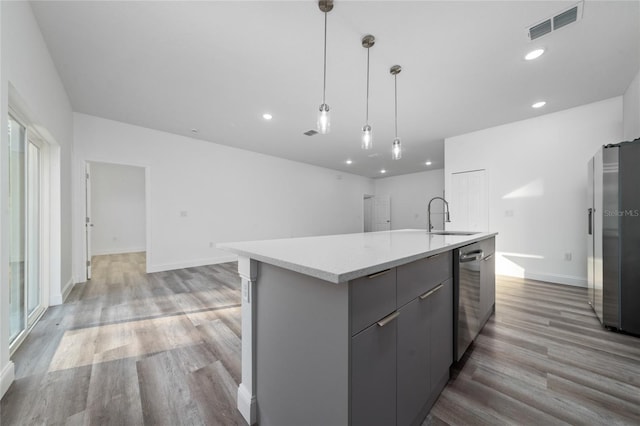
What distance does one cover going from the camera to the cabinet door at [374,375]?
0.82 metres

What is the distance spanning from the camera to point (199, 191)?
511 centimetres

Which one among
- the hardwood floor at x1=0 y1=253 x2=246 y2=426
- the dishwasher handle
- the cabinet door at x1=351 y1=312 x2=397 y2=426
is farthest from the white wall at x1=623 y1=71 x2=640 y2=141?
the hardwood floor at x1=0 y1=253 x2=246 y2=426

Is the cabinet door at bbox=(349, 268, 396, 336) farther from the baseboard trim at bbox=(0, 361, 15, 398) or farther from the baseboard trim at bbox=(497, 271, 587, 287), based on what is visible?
the baseboard trim at bbox=(497, 271, 587, 287)

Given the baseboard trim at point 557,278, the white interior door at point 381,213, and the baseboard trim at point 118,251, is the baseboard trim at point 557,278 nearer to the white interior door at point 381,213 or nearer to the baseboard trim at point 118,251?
the white interior door at point 381,213

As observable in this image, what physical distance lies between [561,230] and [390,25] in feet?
13.2

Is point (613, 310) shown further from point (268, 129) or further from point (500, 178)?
point (268, 129)

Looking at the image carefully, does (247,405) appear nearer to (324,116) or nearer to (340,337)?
(340,337)

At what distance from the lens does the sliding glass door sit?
79.2 inches

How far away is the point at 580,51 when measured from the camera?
230 centimetres

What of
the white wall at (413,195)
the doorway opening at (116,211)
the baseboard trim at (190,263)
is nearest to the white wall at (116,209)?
the doorway opening at (116,211)

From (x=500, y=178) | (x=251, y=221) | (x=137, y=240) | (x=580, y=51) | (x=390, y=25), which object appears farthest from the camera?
(x=137, y=240)

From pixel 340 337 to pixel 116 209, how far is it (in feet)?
28.3

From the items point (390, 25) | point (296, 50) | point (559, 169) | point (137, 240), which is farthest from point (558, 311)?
point (137, 240)

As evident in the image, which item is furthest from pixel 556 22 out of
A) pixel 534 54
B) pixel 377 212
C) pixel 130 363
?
pixel 377 212
